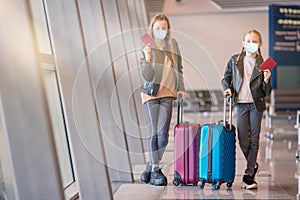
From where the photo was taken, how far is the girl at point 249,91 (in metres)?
3.39

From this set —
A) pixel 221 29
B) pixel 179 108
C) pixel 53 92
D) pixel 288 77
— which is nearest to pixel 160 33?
pixel 179 108

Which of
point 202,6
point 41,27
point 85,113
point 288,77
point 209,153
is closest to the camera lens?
point 85,113

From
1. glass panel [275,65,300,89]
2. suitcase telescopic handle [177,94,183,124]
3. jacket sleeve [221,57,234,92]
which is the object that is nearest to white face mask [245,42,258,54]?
jacket sleeve [221,57,234,92]

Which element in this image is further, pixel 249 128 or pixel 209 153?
pixel 249 128

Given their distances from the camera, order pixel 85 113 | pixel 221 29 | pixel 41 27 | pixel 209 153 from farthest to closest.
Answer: pixel 221 29 → pixel 209 153 → pixel 41 27 → pixel 85 113

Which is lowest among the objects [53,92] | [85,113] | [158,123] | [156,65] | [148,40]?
[158,123]

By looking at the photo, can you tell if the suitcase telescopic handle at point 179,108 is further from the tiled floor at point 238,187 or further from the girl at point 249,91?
the girl at point 249,91

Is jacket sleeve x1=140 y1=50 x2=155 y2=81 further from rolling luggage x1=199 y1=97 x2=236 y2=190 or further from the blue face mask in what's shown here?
rolling luggage x1=199 y1=97 x2=236 y2=190

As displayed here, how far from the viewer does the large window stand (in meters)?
2.83

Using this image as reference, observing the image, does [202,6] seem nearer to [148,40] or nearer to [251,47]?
[251,47]

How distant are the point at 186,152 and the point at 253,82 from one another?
81cm

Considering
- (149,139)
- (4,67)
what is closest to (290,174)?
(149,139)

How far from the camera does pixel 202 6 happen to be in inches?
489

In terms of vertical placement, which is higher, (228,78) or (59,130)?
(228,78)
